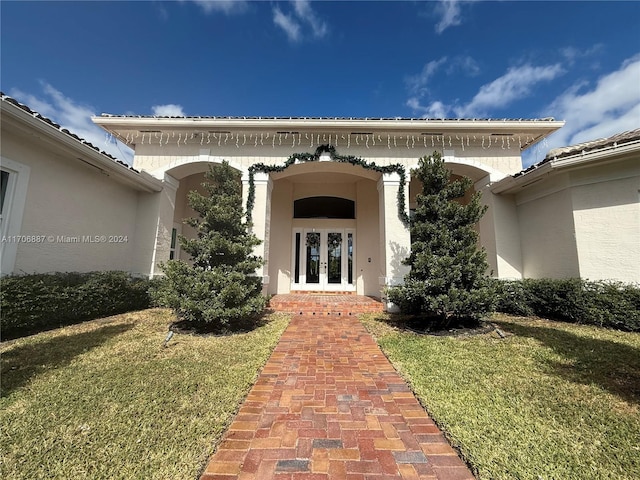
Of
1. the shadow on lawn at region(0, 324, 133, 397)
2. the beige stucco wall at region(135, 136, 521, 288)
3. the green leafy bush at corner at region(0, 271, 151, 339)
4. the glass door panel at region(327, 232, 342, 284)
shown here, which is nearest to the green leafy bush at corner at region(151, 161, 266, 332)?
the shadow on lawn at region(0, 324, 133, 397)

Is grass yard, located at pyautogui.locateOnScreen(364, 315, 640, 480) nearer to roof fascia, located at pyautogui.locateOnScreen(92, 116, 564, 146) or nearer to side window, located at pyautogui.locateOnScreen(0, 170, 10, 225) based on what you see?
roof fascia, located at pyautogui.locateOnScreen(92, 116, 564, 146)

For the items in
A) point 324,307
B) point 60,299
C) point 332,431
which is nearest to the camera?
point 332,431

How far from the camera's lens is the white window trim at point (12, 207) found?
4773mm

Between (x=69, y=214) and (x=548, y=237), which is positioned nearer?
(x=69, y=214)

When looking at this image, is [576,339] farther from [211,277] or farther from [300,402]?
[211,277]

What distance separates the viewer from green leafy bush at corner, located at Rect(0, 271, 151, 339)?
4.59m

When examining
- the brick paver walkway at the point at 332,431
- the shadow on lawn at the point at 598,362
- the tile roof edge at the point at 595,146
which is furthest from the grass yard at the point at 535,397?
the tile roof edge at the point at 595,146

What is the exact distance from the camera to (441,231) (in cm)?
559

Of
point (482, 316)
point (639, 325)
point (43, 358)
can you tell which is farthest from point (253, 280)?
point (639, 325)

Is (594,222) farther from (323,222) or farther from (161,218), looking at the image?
(161,218)

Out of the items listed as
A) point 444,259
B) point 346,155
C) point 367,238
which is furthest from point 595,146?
point 367,238

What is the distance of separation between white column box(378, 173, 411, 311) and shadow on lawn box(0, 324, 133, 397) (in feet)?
21.5

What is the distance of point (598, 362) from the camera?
12.4 feet

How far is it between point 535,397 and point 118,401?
447 centimetres
